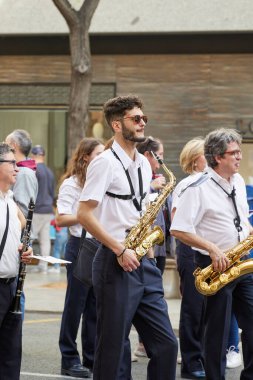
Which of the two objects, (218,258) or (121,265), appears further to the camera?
(218,258)

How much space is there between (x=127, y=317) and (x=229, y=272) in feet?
3.69

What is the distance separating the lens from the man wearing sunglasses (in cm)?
621

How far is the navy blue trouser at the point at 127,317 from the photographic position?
6.22 metres

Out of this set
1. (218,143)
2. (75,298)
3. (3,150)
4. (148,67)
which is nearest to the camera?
(3,150)

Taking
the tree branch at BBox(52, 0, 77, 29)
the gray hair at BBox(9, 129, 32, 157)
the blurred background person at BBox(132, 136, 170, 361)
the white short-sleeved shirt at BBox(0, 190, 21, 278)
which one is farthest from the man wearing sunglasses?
the tree branch at BBox(52, 0, 77, 29)

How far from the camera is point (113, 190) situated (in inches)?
250

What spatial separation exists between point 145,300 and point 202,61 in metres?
12.5

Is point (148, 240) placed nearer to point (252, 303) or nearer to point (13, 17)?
point (252, 303)

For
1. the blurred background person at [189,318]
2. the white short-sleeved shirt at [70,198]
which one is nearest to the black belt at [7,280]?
the white short-sleeved shirt at [70,198]

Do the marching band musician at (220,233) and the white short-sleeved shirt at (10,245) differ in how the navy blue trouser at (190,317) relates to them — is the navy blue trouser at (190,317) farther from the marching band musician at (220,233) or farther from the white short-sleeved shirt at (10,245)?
the white short-sleeved shirt at (10,245)

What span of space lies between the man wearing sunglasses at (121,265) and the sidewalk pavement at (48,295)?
16.6 feet

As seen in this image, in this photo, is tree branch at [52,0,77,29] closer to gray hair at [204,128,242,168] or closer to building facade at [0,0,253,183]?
building facade at [0,0,253,183]

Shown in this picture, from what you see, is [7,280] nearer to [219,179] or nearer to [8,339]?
[8,339]

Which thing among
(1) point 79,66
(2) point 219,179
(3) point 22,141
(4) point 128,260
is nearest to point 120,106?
(4) point 128,260
